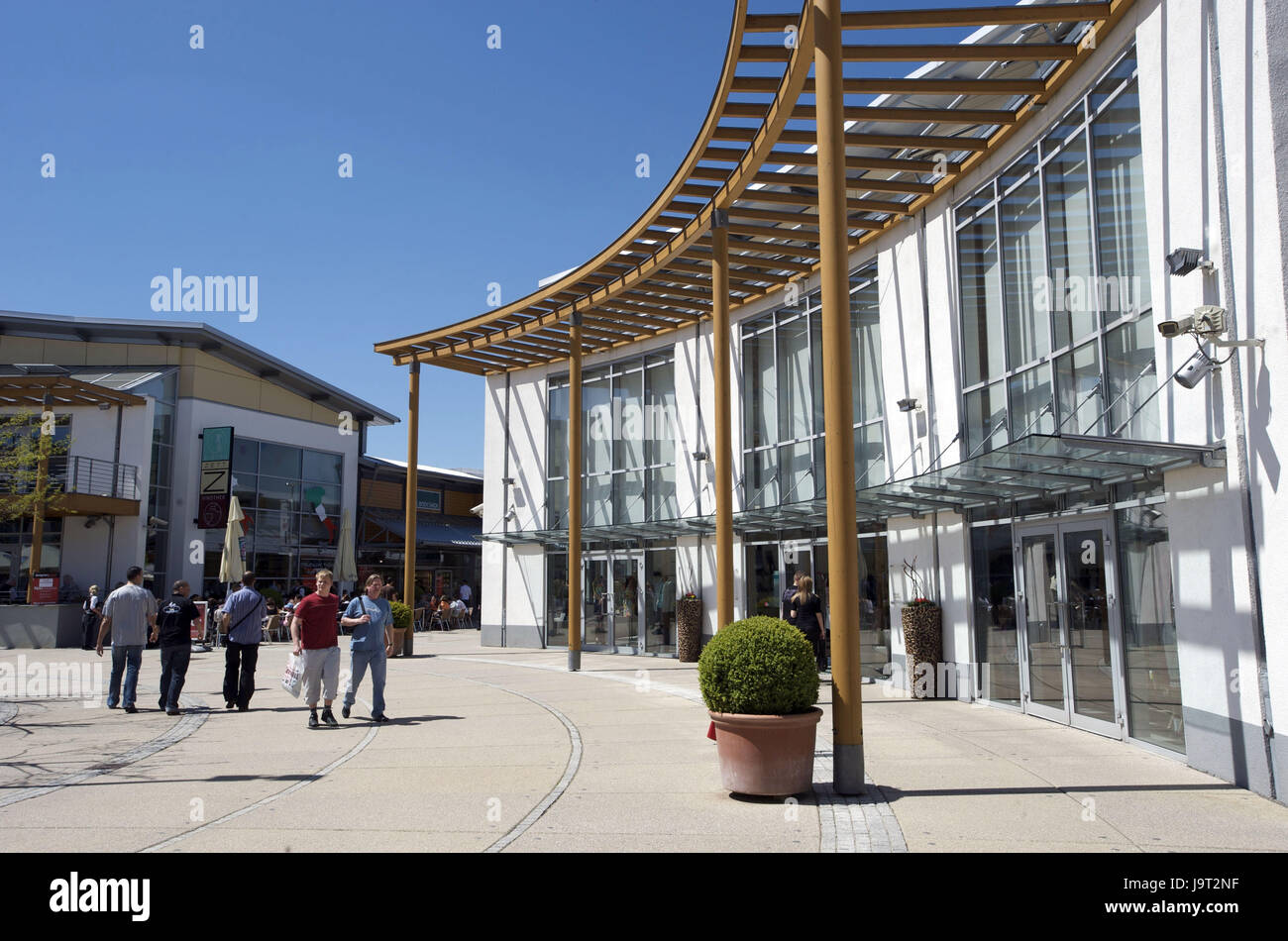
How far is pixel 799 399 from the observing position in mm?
15844

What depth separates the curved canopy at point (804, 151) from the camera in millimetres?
9172

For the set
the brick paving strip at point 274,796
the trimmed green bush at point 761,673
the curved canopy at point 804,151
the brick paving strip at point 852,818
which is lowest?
the brick paving strip at point 274,796

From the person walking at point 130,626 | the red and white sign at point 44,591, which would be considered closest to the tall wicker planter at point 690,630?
the person walking at point 130,626

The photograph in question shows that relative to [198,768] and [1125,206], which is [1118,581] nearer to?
[1125,206]

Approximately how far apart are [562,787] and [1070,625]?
551cm

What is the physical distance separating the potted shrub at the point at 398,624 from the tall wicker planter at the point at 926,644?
10793 mm

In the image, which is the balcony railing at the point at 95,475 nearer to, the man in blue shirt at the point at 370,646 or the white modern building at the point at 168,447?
the white modern building at the point at 168,447

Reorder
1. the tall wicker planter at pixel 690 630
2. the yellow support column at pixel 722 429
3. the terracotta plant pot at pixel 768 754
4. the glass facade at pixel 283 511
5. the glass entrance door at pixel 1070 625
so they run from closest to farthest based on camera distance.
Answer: the terracotta plant pot at pixel 768 754 < the glass entrance door at pixel 1070 625 < the yellow support column at pixel 722 429 < the tall wicker planter at pixel 690 630 < the glass facade at pixel 283 511

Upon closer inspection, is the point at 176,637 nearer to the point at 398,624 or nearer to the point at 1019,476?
the point at 398,624

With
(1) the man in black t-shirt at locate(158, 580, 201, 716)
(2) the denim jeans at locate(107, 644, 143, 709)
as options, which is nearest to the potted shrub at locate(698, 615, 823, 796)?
(1) the man in black t-shirt at locate(158, 580, 201, 716)

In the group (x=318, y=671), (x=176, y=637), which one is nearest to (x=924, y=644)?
(x=318, y=671)

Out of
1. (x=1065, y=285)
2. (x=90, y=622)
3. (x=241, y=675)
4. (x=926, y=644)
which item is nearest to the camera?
(x=1065, y=285)

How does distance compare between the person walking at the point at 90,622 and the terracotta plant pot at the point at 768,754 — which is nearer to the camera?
the terracotta plant pot at the point at 768,754
